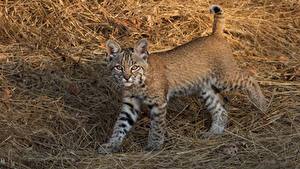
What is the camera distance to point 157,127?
6059 millimetres

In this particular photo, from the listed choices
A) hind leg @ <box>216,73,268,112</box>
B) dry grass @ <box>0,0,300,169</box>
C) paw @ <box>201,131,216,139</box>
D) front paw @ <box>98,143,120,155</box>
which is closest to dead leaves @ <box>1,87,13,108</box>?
dry grass @ <box>0,0,300,169</box>

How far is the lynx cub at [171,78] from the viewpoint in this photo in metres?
6.02

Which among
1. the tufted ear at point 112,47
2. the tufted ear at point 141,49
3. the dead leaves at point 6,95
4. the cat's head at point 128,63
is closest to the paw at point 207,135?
the cat's head at point 128,63

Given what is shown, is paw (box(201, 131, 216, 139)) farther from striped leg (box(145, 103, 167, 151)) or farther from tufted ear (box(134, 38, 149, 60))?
tufted ear (box(134, 38, 149, 60))

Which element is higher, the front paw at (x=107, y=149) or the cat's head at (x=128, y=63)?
the cat's head at (x=128, y=63)

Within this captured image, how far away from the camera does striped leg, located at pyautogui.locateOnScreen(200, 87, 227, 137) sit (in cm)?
645

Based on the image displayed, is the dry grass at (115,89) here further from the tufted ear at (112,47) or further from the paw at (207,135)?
the tufted ear at (112,47)

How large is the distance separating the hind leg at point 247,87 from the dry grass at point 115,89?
0.32 ft

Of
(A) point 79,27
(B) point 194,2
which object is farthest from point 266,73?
(A) point 79,27

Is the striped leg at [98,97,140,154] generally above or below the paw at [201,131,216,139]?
above

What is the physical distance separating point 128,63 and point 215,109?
114 cm

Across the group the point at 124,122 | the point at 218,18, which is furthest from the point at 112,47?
the point at 218,18

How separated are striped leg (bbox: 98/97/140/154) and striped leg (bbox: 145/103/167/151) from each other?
0.20 metres

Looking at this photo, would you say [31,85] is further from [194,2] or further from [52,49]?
[194,2]
